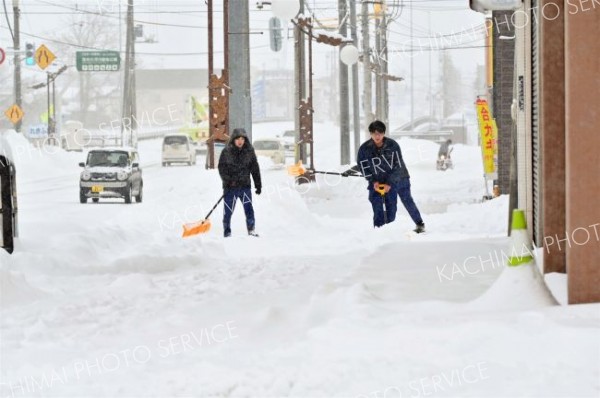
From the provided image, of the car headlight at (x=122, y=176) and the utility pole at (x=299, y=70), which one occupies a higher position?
the utility pole at (x=299, y=70)

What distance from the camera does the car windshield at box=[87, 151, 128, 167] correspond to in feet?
91.6

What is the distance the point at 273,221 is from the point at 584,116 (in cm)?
1102

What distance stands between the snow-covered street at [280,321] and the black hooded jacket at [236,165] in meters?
0.88

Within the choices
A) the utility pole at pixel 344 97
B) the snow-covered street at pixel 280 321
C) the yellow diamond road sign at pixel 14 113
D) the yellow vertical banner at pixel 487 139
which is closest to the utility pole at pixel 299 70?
the utility pole at pixel 344 97

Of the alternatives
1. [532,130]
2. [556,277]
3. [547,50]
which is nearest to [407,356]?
[556,277]

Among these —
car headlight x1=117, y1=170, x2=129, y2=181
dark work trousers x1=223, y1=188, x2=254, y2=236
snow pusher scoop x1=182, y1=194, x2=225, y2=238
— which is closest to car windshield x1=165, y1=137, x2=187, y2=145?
car headlight x1=117, y1=170, x2=129, y2=181

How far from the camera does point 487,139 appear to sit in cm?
2378

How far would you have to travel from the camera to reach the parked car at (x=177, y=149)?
173 feet

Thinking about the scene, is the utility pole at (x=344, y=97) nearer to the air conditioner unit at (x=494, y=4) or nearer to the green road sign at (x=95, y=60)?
the green road sign at (x=95, y=60)

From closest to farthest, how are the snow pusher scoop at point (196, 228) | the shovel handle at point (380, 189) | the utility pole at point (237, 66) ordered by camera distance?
the shovel handle at point (380, 189) < the snow pusher scoop at point (196, 228) < the utility pole at point (237, 66)

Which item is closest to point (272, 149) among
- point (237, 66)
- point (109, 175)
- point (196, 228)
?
point (109, 175)

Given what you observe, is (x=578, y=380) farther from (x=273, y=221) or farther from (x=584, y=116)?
(x=273, y=221)

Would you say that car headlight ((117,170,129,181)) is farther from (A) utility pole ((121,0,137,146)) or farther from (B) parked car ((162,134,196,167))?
(A) utility pole ((121,0,137,146))

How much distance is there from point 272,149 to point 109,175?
2387 centimetres
